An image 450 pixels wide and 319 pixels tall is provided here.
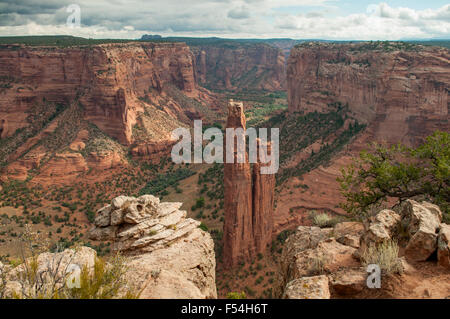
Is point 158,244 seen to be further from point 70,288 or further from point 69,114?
point 69,114

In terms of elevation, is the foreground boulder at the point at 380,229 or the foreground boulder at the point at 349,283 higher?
the foreground boulder at the point at 380,229

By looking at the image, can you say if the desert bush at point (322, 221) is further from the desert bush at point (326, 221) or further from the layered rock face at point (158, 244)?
the layered rock face at point (158, 244)

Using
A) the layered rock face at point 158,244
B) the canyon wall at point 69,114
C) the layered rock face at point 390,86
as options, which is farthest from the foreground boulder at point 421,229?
the canyon wall at point 69,114

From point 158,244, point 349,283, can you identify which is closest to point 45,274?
point 158,244

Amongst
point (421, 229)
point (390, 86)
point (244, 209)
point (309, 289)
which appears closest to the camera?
point (309, 289)

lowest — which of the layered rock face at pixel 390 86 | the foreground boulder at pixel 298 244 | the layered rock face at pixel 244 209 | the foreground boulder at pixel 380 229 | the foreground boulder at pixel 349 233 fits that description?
the layered rock face at pixel 244 209

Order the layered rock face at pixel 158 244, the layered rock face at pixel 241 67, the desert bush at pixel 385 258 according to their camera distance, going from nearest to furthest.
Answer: the desert bush at pixel 385 258 < the layered rock face at pixel 158 244 < the layered rock face at pixel 241 67
